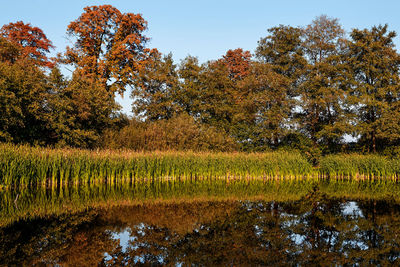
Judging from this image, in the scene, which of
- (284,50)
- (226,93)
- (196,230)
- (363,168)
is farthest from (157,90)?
(196,230)

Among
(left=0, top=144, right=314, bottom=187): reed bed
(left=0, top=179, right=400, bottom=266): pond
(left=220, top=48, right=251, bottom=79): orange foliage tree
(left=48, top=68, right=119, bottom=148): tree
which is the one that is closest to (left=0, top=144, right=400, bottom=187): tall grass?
(left=0, top=144, right=314, bottom=187): reed bed

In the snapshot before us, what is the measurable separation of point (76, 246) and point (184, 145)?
18428 mm

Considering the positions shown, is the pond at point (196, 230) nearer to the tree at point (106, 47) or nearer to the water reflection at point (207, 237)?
the water reflection at point (207, 237)

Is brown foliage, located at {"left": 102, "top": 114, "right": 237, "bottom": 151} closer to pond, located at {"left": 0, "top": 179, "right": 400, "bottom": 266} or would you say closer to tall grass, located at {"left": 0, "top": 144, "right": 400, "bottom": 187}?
tall grass, located at {"left": 0, "top": 144, "right": 400, "bottom": 187}

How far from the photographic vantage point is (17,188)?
1377 centimetres

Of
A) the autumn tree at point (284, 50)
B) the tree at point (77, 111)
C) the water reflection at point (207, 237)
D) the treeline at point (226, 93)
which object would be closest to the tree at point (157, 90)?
the treeline at point (226, 93)

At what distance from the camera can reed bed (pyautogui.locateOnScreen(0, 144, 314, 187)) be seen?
1423cm

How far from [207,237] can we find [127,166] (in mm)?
11437

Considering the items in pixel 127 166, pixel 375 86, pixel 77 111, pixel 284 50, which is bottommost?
pixel 127 166

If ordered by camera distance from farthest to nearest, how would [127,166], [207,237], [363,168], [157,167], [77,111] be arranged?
[77,111] → [363,168] → [157,167] → [127,166] → [207,237]

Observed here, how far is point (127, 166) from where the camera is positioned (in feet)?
57.6

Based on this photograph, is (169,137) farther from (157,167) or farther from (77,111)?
(77,111)

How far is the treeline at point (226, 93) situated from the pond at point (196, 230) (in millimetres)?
11511

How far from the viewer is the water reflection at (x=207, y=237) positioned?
5.49 metres
